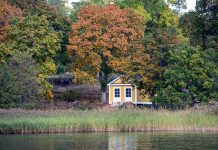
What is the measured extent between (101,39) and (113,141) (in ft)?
89.5

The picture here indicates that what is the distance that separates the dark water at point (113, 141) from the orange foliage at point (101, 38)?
21.8 m

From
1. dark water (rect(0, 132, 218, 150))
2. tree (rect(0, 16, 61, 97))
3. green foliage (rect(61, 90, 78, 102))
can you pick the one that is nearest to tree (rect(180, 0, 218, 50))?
tree (rect(0, 16, 61, 97))

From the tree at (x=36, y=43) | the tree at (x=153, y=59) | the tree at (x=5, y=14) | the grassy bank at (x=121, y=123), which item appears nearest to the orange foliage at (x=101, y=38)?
the tree at (x=36, y=43)

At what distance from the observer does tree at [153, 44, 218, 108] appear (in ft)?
142

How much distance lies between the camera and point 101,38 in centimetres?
5594

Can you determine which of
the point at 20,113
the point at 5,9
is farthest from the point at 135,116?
the point at 5,9

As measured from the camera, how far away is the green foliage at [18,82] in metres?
45.4

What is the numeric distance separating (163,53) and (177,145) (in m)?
19.7

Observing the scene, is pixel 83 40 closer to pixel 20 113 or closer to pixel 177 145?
pixel 20 113

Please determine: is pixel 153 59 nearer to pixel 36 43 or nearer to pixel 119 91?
pixel 119 91

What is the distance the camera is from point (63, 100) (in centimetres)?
5888

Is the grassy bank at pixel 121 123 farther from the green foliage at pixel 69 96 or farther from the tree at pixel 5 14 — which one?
the green foliage at pixel 69 96

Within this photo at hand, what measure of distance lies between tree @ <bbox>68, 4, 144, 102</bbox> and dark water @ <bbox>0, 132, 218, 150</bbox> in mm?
21737

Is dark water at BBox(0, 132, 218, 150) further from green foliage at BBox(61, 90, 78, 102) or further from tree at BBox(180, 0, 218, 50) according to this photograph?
green foliage at BBox(61, 90, 78, 102)
